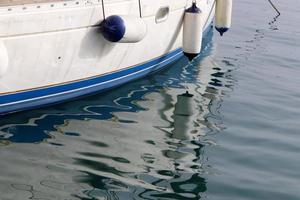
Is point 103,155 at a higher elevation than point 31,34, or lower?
lower

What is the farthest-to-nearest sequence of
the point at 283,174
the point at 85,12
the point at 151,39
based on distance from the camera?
the point at 151,39, the point at 85,12, the point at 283,174

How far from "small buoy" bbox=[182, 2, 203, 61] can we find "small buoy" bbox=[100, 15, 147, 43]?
2145mm

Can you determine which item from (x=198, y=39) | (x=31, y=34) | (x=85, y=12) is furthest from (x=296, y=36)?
(x=31, y=34)

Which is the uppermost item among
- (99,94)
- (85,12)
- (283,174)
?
(85,12)

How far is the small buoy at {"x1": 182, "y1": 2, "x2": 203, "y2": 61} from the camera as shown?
11.3 metres

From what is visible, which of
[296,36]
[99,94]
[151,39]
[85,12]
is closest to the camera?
[85,12]

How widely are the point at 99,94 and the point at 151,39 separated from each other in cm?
185

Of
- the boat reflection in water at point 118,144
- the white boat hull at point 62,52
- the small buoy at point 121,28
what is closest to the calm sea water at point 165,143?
the boat reflection in water at point 118,144

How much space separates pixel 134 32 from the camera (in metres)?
9.30

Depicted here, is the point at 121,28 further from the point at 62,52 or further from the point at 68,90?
the point at 68,90

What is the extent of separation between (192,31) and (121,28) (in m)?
2.82

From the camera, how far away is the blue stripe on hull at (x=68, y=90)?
8.29 metres

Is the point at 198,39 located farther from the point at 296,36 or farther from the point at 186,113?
the point at 296,36

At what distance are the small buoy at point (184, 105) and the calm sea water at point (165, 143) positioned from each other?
0.02 m
